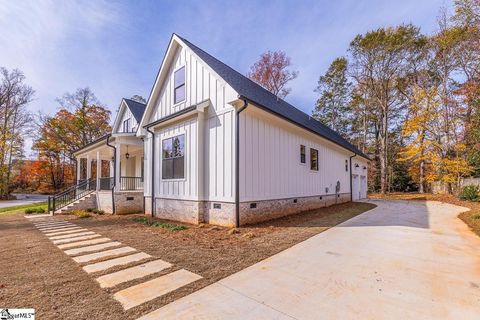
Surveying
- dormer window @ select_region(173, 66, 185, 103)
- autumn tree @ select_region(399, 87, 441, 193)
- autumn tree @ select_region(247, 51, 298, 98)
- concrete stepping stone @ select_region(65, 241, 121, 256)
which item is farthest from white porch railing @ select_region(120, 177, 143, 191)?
autumn tree @ select_region(399, 87, 441, 193)

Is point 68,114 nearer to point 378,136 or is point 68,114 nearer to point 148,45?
point 148,45

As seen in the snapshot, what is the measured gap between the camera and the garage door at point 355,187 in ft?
56.8

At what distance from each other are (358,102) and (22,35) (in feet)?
95.6

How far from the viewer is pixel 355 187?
17859 millimetres

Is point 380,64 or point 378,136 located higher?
point 380,64

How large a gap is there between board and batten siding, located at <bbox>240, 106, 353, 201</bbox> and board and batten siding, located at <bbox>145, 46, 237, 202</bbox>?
532mm

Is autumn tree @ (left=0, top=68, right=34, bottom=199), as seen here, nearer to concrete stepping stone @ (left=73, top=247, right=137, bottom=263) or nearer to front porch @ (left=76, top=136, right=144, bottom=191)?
front porch @ (left=76, top=136, right=144, bottom=191)

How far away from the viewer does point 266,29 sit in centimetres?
1401

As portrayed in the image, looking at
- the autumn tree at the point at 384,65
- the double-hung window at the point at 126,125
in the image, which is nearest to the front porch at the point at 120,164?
the double-hung window at the point at 126,125

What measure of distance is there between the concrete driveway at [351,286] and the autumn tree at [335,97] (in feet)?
85.6

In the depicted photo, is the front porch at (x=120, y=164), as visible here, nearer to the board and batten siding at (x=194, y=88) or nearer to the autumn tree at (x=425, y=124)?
the board and batten siding at (x=194, y=88)

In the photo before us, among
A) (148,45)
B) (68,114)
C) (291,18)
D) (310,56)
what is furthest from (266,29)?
(68,114)

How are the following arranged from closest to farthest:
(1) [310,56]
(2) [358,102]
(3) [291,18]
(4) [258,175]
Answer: (4) [258,175] → (3) [291,18] → (1) [310,56] → (2) [358,102]

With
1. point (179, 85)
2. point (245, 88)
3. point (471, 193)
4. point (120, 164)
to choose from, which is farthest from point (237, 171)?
point (471, 193)
